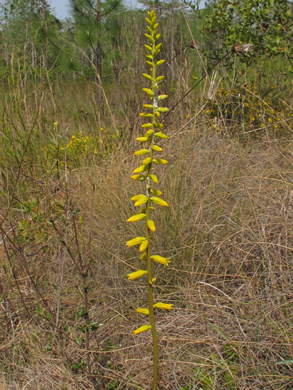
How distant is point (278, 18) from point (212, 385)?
139 inches

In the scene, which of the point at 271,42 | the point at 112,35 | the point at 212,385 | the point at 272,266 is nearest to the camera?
the point at 212,385

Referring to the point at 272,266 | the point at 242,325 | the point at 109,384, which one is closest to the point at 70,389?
the point at 109,384

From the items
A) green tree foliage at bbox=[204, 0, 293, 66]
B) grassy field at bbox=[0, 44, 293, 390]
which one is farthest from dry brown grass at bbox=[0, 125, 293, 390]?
green tree foliage at bbox=[204, 0, 293, 66]

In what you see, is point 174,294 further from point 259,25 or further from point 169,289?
point 259,25

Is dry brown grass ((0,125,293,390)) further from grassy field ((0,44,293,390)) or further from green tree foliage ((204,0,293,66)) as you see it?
green tree foliage ((204,0,293,66))

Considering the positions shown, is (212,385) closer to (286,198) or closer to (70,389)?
(70,389)

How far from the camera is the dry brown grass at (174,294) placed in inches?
57.2

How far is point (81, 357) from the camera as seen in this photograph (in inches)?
64.1

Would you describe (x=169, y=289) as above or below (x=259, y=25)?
below

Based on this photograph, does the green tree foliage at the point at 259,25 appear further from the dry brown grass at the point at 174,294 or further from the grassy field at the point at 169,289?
the dry brown grass at the point at 174,294

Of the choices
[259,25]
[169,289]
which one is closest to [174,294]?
[169,289]

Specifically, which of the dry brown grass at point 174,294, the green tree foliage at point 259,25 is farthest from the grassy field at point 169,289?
the green tree foliage at point 259,25

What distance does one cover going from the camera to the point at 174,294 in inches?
74.3

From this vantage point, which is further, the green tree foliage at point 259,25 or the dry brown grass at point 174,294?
the green tree foliage at point 259,25
